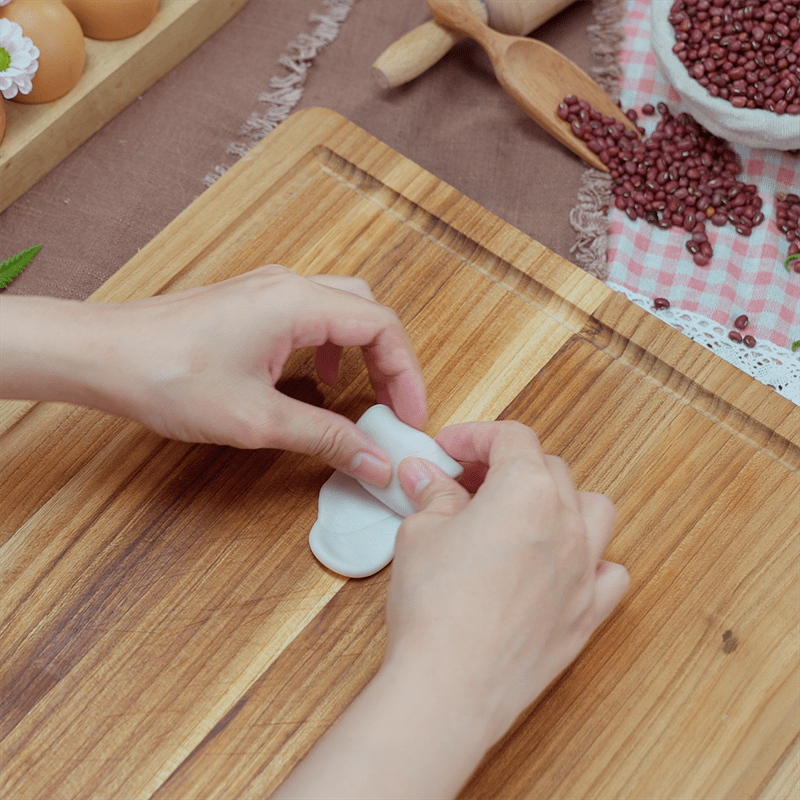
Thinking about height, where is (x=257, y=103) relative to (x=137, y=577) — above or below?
above

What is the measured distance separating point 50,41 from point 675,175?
1063 millimetres

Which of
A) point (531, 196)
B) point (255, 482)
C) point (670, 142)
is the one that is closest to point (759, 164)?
point (670, 142)

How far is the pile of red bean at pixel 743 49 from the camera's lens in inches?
54.0

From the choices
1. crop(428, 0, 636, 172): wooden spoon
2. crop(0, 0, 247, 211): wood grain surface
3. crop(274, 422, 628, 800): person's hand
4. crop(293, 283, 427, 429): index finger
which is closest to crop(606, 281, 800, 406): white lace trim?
crop(428, 0, 636, 172): wooden spoon

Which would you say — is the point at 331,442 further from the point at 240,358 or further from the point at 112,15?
the point at 112,15

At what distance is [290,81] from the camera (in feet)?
5.18

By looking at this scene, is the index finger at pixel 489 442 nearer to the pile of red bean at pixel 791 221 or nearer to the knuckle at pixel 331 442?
the knuckle at pixel 331 442

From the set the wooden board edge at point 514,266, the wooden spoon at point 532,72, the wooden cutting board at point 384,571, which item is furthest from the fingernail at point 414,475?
the wooden spoon at point 532,72

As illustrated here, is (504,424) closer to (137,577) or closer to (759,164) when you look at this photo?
(137,577)

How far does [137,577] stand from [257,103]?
3.12ft

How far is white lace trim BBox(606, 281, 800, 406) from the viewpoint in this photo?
53.4 inches

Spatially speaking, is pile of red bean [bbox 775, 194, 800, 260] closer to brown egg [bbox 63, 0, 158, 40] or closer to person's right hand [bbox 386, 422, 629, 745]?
person's right hand [bbox 386, 422, 629, 745]

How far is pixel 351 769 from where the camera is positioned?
81 cm

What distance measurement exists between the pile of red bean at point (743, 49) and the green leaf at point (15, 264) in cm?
116
